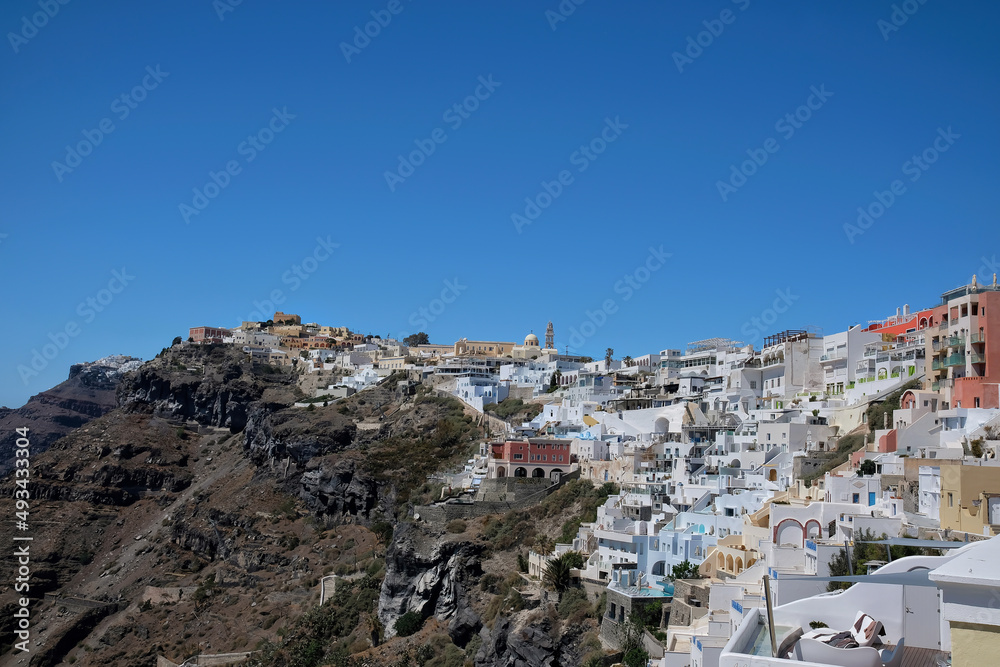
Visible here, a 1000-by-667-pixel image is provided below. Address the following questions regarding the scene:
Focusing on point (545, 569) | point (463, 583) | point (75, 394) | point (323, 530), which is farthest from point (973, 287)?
point (75, 394)

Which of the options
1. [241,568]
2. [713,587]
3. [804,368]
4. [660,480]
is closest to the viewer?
[713,587]

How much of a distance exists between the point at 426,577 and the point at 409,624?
2.35 metres

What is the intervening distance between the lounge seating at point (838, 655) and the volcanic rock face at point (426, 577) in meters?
34.5

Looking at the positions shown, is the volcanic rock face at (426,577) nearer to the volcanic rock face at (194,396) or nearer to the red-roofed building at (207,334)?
the volcanic rock face at (194,396)

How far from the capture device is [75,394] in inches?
4601

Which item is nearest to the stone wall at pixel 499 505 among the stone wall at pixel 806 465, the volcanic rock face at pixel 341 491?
the volcanic rock face at pixel 341 491

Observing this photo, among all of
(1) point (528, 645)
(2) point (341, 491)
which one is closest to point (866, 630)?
(1) point (528, 645)

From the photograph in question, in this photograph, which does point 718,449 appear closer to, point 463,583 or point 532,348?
point 463,583

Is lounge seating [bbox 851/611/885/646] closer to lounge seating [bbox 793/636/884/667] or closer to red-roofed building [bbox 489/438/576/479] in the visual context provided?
lounge seating [bbox 793/636/884/667]

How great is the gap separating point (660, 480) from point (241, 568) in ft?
108

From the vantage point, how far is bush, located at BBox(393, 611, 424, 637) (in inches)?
1721

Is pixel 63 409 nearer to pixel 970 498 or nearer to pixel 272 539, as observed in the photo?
pixel 272 539

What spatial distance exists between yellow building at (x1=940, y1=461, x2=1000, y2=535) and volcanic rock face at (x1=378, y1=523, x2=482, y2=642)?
78.5 ft

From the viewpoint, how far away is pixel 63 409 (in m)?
112
